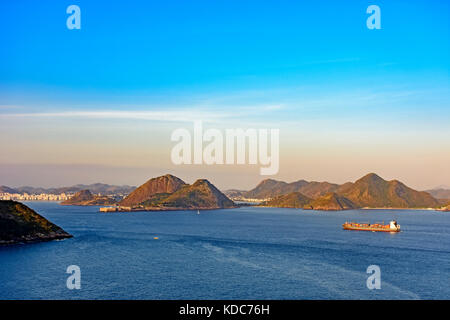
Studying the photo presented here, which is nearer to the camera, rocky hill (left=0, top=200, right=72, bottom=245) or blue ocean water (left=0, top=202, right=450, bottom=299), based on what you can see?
blue ocean water (left=0, top=202, right=450, bottom=299)

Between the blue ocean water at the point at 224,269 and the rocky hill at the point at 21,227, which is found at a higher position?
the rocky hill at the point at 21,227

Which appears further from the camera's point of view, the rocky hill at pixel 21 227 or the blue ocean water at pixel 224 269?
the rocky hill at pixel 21 227

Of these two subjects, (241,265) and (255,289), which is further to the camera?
(241,265)

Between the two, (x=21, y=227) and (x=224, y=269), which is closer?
(x=224, y=269)

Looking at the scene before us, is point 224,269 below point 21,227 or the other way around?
below

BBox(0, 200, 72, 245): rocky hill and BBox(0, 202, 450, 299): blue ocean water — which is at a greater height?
BBox(0, 200, 72, 245): rocky hill
